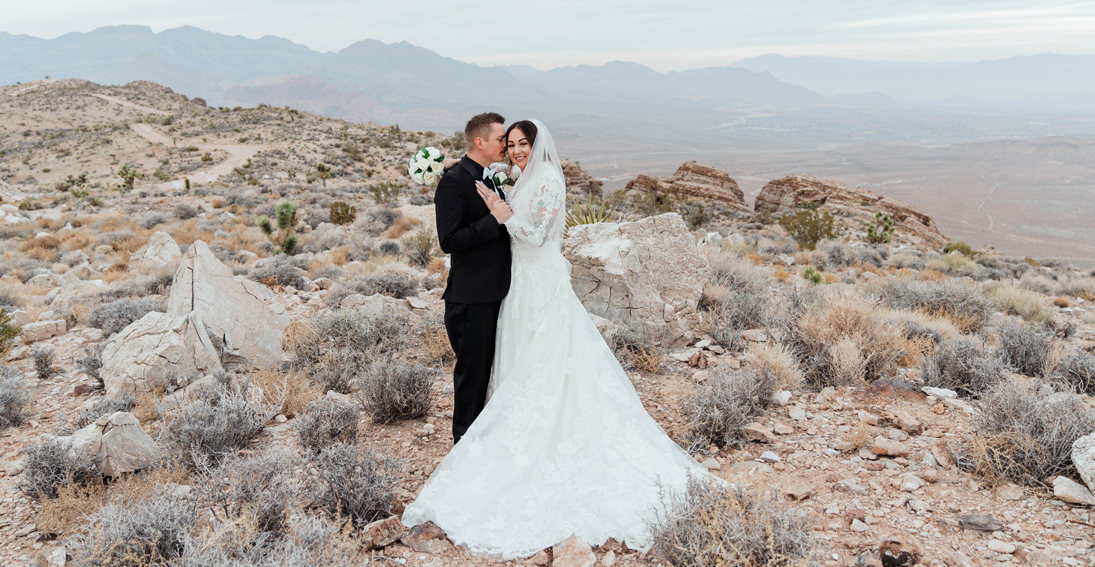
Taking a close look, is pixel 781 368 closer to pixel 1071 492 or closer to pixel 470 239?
pixel 1071 492

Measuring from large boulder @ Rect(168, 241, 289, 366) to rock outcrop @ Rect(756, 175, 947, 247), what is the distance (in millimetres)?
32687

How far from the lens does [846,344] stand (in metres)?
4.83

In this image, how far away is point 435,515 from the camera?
300 cm

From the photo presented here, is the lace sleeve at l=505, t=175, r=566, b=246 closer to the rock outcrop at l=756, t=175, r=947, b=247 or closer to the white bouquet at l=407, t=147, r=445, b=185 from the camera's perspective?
the white bouquet at l=407, t=147, r=445, b=185

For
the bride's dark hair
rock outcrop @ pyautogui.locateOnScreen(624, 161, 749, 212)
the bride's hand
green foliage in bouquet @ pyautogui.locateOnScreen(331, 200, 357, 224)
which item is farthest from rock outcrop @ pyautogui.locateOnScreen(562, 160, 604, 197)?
the bride's hand

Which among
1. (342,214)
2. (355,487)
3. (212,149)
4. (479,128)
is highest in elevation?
(212,149)

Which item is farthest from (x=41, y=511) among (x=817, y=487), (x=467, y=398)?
(x=817, y=487)

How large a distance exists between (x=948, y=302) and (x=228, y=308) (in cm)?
846

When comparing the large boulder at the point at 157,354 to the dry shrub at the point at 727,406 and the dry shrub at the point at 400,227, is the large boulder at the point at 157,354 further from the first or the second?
the dry shrub at the point at 400,227

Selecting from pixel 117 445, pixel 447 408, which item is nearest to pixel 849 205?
pixel 447 408

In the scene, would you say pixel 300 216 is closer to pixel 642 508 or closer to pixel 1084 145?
pixel 642 508

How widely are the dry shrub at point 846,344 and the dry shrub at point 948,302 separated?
1.87 m

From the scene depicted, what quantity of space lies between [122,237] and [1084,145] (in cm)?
19992

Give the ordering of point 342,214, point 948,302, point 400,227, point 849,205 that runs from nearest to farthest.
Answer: point 948,302
point 400,227
point 342,214
point 849,205
